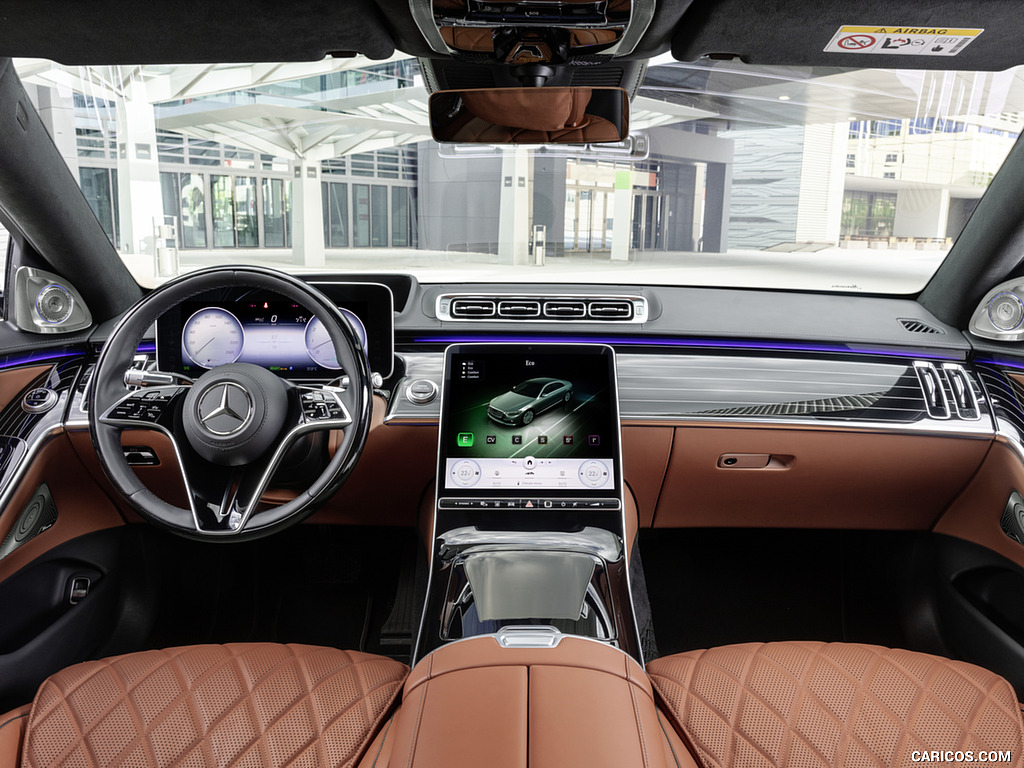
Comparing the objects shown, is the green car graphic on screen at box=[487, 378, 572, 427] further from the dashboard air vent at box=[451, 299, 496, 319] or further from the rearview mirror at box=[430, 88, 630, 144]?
the rearview mirror at box=[430, 88, 630, 144]

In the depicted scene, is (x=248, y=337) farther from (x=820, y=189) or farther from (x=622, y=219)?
(x=820, y=189)

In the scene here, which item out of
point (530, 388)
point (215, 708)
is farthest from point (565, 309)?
point (215, 708)

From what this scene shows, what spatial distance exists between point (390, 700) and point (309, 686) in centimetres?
17

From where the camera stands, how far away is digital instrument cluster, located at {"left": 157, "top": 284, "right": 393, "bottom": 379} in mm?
1943

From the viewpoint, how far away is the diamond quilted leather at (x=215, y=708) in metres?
1.25

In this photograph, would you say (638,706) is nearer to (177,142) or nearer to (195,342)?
(195,342)

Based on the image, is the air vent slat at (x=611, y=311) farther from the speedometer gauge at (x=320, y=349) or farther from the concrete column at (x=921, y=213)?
the concrete column at (x=921, y=213)

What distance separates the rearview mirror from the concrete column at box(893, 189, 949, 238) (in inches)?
59.3

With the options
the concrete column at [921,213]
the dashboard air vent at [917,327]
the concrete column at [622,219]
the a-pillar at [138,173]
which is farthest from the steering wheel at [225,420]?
the concrete column at [921,213]

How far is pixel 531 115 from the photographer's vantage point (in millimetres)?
1709

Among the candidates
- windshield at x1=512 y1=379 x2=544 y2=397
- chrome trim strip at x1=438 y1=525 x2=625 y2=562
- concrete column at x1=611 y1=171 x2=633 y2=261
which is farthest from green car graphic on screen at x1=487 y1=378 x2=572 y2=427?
concrete column at x1=611 y1=171 x2=633 y2=261

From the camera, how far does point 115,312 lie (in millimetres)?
2389

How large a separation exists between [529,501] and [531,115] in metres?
0.98

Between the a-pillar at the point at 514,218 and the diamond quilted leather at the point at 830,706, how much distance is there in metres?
1.77
